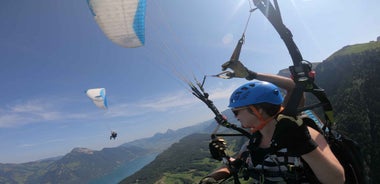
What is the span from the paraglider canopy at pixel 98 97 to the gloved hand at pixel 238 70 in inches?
1752

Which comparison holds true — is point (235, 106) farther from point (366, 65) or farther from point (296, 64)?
point (366, 65)

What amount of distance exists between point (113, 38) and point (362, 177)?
41.4 ft

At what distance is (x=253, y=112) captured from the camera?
3785 mm

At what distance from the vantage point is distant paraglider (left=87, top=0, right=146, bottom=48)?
1215 cm

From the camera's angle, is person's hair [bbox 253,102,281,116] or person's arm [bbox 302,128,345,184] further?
person's hair [bbox 253,102,281,116]

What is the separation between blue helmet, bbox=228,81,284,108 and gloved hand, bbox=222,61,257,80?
1.22 m

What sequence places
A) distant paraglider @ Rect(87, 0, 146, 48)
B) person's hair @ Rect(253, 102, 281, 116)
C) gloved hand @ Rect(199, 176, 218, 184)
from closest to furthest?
person's hair @ Rect(253, 102, 281, 116)
gloved hand @ Rect(199, 176, 218, 184)
distant paraglider @ Rect(87, 0, 146, 48)

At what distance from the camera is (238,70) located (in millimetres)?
5688

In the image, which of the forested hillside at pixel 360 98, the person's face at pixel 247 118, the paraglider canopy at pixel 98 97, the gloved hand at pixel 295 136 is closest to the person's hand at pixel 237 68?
the person's face at pixel 247 118

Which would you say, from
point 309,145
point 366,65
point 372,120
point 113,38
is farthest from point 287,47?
point 366,65

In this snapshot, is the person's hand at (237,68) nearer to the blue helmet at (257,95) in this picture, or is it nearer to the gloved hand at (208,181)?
the blue helmet at (257,95)

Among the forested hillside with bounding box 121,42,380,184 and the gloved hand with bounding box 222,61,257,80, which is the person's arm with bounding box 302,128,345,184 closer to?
the gloved hand with bounding box 222,61,257,80

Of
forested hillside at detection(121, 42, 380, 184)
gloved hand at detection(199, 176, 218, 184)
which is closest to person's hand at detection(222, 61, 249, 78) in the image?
gloved hand at detection(199, 176, 218, 184)

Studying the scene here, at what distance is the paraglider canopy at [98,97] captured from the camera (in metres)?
47.2
